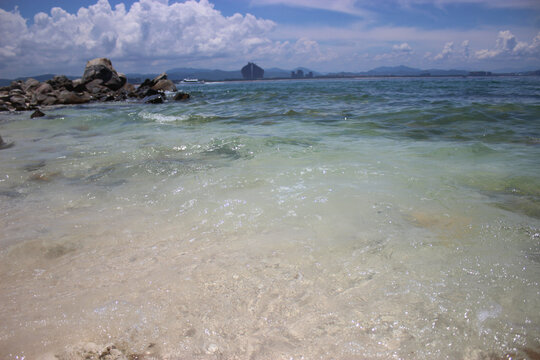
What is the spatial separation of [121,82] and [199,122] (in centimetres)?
2123

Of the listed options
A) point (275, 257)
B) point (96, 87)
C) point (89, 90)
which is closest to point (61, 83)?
point (89, 90)

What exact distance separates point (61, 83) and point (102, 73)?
3.18 metres

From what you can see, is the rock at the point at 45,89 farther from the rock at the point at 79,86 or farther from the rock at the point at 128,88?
the rock at the point at 128,88

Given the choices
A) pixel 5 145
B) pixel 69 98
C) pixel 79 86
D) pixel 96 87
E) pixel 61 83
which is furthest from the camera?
pixel 79 86

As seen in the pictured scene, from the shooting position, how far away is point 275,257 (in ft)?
7.27

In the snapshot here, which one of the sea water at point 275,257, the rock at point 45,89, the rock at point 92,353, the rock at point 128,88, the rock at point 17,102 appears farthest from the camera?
the rock at point 128,88

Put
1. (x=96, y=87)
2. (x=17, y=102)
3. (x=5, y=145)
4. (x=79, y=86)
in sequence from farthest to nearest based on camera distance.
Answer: (x=79, y=86), (x=96, y=87), (x=17, y=102), (x=5, y=145)

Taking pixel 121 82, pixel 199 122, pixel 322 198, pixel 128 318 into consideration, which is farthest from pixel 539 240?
pixel 121 82

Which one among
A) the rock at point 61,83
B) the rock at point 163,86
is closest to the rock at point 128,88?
the rock at point 163,86

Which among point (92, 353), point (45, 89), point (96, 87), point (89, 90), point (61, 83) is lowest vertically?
point (92, 353)

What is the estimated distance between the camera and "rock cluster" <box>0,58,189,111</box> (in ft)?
68.3

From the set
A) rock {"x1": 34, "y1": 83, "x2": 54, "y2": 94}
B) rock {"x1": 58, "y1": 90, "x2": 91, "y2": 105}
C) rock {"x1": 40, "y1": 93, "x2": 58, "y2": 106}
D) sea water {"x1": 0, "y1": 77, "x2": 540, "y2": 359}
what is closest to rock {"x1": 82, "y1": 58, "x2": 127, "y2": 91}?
rock {"x1": 34, "y1": 83, "x2": 54, "y2": 94}

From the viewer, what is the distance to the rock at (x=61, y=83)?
24328mm

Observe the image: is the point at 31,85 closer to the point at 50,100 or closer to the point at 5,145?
the point at 50,100
